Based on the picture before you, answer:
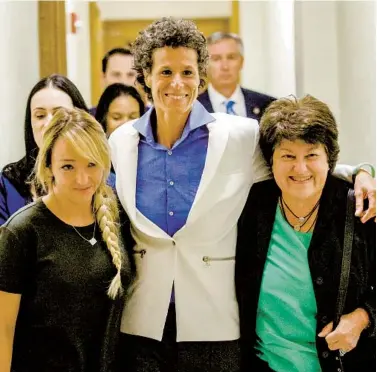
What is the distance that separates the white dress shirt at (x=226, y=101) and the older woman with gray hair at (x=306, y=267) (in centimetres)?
129

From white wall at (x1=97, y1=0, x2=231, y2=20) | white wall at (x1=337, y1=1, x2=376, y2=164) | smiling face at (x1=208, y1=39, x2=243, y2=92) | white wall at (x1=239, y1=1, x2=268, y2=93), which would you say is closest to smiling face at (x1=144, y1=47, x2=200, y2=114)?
white wall at (x1=337, y1=1, x2=376, y2=164)

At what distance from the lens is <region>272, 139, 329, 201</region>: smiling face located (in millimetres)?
1498

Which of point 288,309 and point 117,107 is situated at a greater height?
point 117,107

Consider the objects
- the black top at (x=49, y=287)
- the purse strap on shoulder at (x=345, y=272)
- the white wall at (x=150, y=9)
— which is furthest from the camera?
the white wall at (x=150, y=9)

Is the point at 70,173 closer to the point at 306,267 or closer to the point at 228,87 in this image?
the point at 306,267

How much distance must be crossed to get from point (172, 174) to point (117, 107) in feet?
2.60

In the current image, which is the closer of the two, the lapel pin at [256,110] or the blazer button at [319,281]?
the blazer button at [319,281]

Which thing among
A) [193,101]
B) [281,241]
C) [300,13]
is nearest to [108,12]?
[300,13]

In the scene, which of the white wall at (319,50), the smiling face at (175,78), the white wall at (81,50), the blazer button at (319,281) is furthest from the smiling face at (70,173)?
the white wall at (81,50)

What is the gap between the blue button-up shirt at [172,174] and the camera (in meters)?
1.60

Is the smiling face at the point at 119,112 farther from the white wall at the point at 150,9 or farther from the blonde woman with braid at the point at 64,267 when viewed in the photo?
the white wall at the point at 150,9

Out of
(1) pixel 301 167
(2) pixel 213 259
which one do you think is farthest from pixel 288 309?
(1) pixel 301 167

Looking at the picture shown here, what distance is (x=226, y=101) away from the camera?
2895 mm

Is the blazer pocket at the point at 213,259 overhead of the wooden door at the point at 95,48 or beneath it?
beneath
